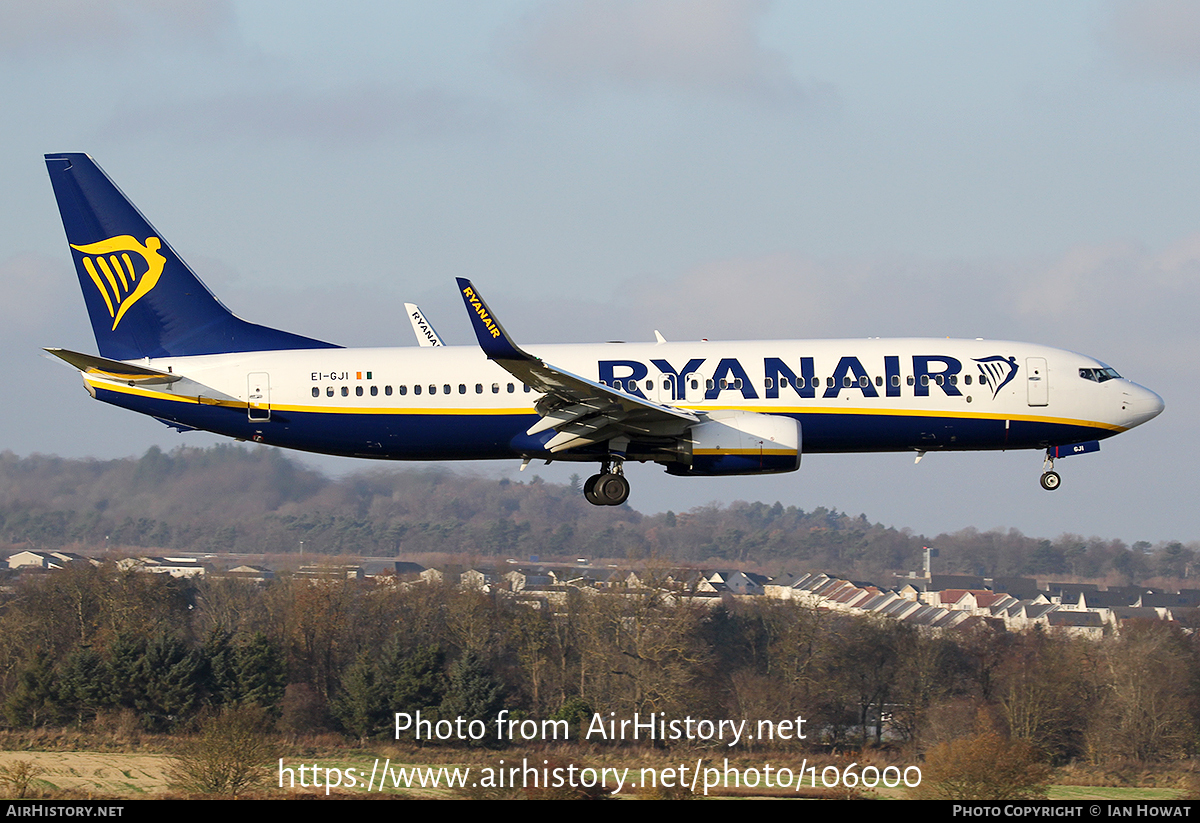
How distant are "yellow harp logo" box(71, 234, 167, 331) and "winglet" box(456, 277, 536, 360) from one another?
12385 millimetres

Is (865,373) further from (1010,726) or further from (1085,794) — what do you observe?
(1010,726)

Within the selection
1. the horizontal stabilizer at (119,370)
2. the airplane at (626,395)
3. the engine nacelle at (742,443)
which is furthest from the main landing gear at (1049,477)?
the horizontal stabilizer at (119,370)

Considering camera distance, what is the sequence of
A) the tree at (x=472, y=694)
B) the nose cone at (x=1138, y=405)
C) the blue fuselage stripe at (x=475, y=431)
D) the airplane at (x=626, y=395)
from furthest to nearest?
the tree at (x=472, y=694), the nose cone at (x=1138, y=405), the blue fuselage stripe at (x=475, y=431), the airplane at (x=626, y=395)

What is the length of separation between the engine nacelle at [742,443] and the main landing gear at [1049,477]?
26.5 ft

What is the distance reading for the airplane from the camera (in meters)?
34.9

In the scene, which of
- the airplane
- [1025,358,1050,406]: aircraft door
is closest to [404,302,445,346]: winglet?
the airplane

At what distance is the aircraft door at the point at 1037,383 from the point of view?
36.3 meters

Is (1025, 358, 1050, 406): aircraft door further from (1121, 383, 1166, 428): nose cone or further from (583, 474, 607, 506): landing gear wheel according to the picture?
(583, 474, 607, 506): landing gear wheel

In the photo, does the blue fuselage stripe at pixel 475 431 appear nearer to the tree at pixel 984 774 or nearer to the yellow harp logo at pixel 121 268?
the yellow harp logo at pixel 121 268

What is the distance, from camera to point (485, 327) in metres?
31.1

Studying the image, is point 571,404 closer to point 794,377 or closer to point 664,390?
point 664,390

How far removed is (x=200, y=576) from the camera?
80.9 metres

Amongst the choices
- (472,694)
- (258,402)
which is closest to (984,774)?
(472,694)

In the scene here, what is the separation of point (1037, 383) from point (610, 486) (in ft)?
40.1
